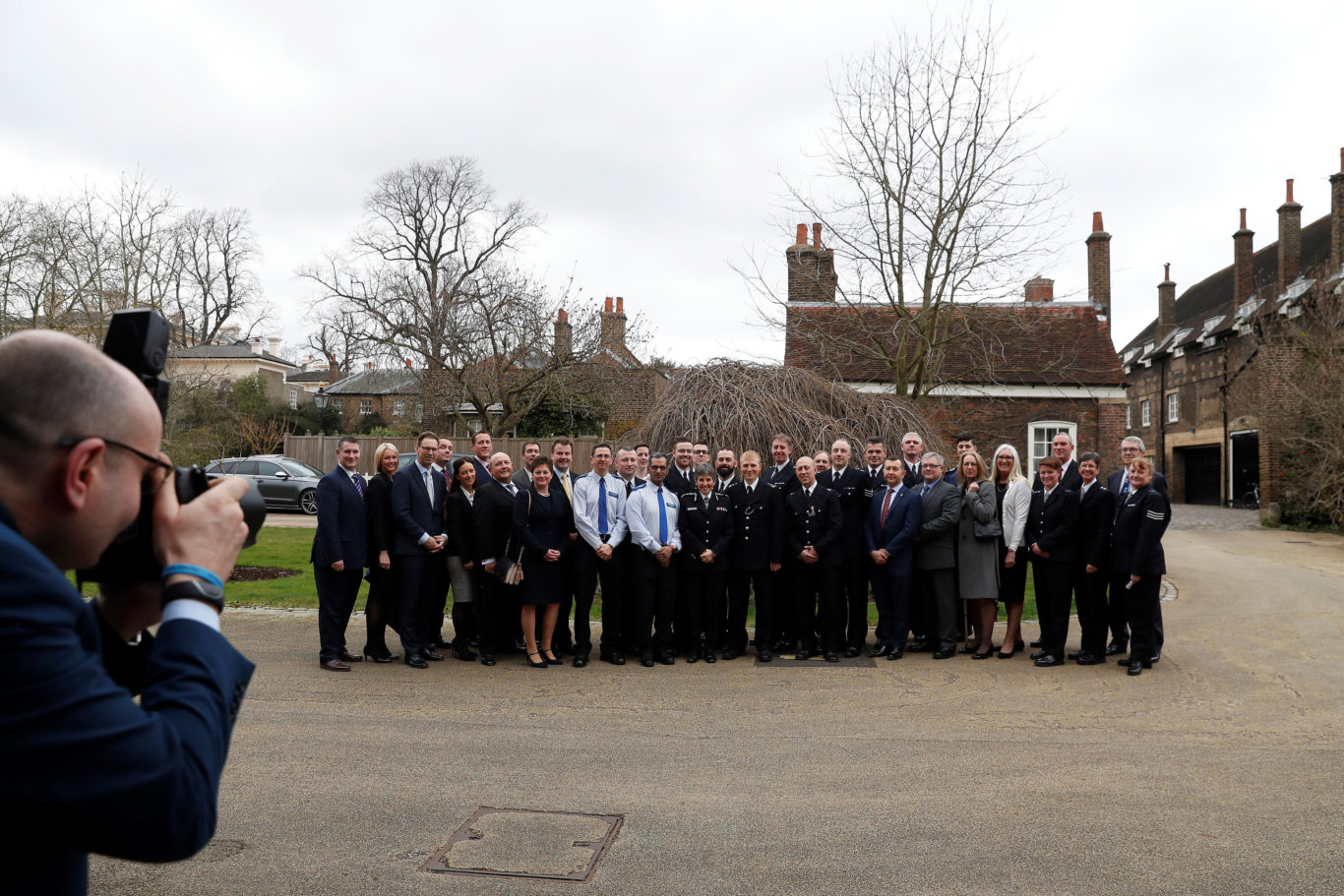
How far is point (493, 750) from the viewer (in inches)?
252

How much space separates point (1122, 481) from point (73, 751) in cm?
1084

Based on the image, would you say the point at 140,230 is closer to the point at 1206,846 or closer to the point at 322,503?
the point at 322,503

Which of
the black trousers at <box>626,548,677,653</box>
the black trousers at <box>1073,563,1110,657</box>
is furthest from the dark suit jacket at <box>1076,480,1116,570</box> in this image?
the black trousers at <box>626,548,677,653</box>

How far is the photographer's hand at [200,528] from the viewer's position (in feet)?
5.43

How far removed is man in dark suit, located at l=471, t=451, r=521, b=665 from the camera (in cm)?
973

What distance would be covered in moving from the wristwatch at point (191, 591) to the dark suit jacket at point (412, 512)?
27.2ft

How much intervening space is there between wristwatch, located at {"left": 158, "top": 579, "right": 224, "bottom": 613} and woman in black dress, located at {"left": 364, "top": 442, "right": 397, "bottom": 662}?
8330 millimetres

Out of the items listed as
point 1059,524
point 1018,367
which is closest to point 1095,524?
point 1059,524

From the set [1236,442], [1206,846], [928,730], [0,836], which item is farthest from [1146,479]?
[1236,442]

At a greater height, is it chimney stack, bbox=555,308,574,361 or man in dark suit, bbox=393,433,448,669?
chimney stack, bbox=555,308,574,361

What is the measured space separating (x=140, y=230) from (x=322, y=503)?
50.7ft

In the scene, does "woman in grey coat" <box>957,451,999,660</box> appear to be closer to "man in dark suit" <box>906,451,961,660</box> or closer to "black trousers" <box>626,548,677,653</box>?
"man in dark suit" <box>906,451,961,660</box>

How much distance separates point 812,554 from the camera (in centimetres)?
1023

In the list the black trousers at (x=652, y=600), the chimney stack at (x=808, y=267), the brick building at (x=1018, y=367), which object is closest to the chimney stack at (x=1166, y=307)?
the brick building at (x=1018, y=367)
